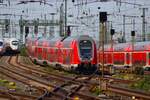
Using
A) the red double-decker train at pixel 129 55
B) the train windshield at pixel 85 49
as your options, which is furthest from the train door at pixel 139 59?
the train windshield at pixel 85 49

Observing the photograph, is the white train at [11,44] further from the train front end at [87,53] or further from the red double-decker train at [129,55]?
the train front end at [87,53]

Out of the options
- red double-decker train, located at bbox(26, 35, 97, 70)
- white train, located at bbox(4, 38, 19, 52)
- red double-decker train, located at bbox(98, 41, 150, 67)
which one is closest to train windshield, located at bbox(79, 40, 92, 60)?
red double-decker train, located at bbox(26, 35, 97, 70)

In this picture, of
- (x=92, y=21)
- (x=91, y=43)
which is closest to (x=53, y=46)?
(x=91, y=43)

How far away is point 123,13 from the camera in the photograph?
201ft

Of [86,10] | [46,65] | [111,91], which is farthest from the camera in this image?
[86,10]

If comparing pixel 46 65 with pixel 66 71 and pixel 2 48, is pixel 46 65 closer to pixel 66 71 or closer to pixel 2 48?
pixel 66 71

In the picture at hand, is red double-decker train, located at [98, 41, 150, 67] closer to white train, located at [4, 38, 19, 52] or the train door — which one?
the train door

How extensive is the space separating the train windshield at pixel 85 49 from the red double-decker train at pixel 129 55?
4301 mm

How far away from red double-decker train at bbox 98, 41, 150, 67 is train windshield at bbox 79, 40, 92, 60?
14.1ft

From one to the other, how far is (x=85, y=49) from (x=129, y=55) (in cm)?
1454

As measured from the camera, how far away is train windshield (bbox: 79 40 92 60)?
3600 centimetres

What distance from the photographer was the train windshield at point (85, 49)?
3600cm

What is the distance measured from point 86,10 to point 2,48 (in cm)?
1341

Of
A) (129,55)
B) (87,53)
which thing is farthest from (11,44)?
(87,53)
